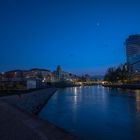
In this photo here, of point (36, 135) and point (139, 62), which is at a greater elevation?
point (139, 62)

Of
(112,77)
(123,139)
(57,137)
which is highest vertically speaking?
(112,77)

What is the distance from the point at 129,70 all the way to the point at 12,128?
584ft

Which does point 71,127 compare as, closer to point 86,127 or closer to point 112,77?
point 86,127

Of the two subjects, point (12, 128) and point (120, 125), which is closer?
point (12, 128)

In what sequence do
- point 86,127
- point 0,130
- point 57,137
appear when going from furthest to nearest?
point 86,127 < point 0,130 < point 57,137

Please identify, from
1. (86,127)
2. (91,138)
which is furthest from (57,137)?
(86,127)

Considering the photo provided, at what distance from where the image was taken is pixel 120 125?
957 inches

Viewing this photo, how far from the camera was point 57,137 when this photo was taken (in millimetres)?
9961

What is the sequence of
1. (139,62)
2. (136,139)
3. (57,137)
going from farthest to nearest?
1. (139,62)
2. (136,139)
3. (57,137)

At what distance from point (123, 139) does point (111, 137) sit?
95 cm

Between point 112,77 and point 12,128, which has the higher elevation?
point 112,77

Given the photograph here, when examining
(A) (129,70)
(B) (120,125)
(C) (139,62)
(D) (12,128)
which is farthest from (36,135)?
(A) (129,70)

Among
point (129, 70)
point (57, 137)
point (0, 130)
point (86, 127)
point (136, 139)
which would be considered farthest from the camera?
point (129, 70)

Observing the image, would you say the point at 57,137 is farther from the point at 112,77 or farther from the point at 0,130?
the point at 112,77
